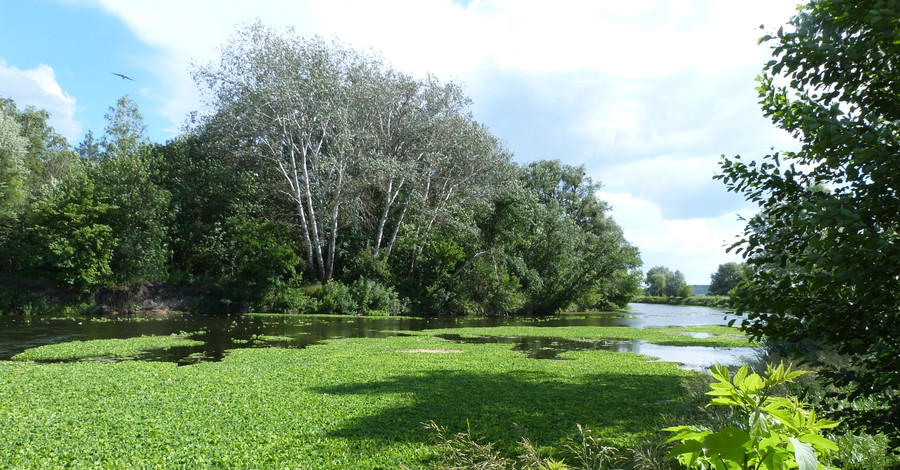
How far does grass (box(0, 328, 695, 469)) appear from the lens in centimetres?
635

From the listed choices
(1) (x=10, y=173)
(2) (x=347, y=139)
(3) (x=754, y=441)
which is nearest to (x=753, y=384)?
(3) (x=754, y=441)

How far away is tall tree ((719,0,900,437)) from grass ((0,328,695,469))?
3282 millimetres

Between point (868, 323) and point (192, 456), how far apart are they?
691 cm

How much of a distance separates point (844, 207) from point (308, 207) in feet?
119

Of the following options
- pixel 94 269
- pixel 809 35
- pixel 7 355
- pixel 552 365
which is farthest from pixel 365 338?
pixel 94 269

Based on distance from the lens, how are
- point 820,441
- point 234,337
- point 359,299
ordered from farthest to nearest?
point 359,299
point 234,337
point 820,441

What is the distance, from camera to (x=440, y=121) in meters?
40.5

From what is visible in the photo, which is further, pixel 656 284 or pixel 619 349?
pixel 656 284

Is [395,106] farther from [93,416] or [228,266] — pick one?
[93,416]

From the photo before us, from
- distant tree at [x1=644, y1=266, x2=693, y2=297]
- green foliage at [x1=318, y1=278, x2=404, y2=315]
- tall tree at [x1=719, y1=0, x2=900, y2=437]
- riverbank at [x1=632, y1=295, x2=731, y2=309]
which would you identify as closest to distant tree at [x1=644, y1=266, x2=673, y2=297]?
distant tree at [x1=644, y1=266, x2=693, y2=297]

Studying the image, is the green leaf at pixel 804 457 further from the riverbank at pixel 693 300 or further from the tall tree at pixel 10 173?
the riverbank at pixel 693 300

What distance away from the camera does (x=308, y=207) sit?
37.6m

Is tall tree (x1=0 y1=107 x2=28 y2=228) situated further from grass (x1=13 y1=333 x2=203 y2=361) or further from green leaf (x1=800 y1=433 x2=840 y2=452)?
green leaf (x1=800 y1=433 x2=840 y2=452)

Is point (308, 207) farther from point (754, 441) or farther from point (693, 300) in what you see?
point (693, 300)
